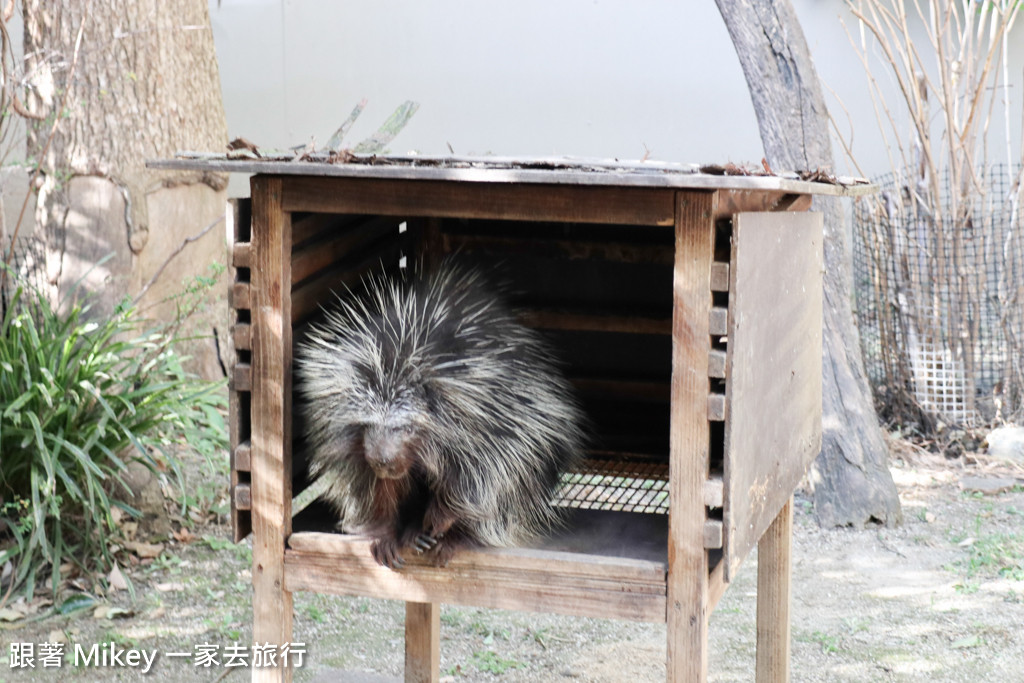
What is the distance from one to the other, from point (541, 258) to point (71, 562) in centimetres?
232

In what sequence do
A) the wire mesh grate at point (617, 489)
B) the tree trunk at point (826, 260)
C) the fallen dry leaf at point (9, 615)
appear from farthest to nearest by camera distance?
the tree trunk at point (826, 260) < the fallen dry leaf at point (9, 615) < the wire mesh grate at point (617, 489)

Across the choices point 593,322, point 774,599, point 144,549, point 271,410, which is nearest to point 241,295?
point 271,410

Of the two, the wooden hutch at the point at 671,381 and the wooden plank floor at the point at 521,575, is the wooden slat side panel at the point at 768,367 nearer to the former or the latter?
the wooden hutch at the point at 671,381

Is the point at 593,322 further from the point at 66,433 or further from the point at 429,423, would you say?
the point at 66,433

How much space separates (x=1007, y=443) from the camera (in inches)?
225

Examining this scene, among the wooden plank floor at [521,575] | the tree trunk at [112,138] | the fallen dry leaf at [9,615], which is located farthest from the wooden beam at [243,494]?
the tree trunk at [112,138]

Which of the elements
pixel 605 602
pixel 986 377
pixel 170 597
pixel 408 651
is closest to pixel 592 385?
pixel 408 651

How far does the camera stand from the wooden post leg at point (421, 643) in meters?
2.98

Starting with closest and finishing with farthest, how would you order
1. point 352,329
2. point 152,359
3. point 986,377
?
point 352,329 < point 152,359 < point 986,377

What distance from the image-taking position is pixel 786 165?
4.79m

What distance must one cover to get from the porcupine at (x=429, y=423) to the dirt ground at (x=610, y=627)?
1.43 metres

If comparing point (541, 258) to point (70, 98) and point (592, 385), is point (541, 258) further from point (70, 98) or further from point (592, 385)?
point (70, 98)

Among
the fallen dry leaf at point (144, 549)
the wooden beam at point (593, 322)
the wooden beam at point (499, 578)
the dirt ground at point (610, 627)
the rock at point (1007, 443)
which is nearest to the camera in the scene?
the wooden beam at point (499, 578)

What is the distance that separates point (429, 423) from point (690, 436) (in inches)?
19.4
